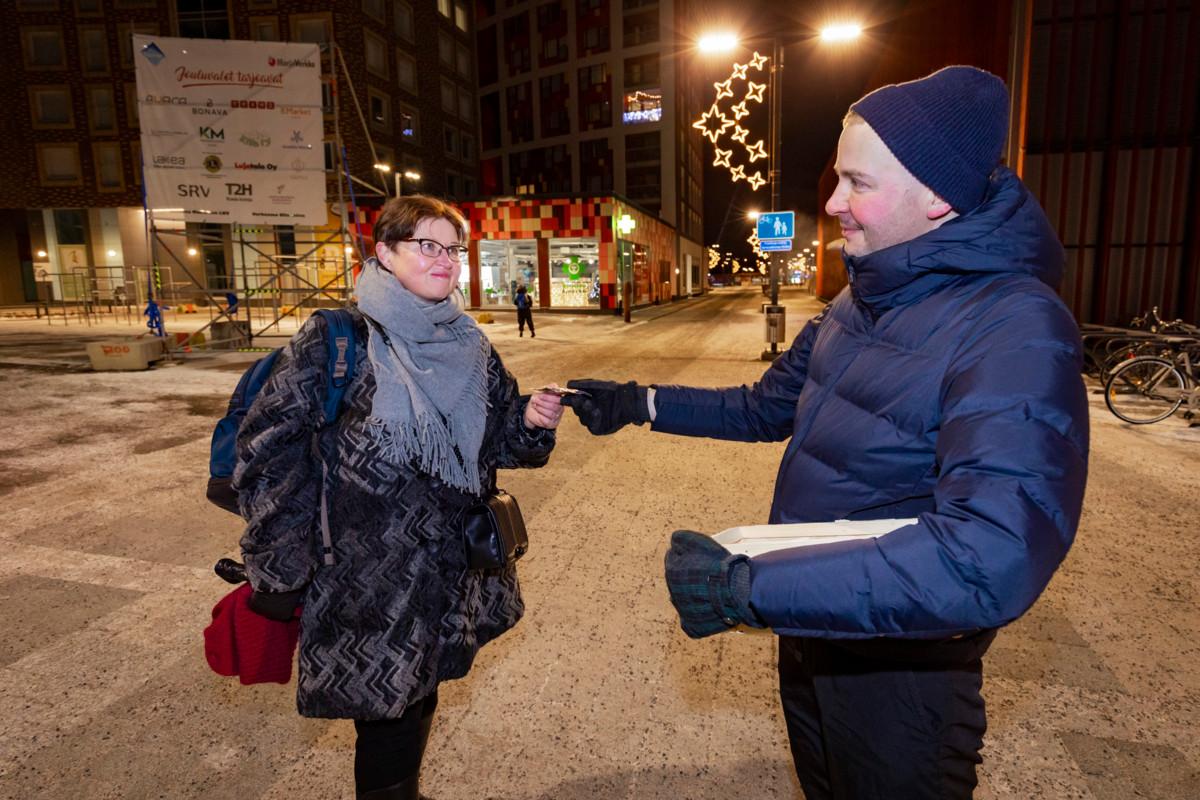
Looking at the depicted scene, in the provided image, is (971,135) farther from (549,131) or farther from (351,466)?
(549,131)

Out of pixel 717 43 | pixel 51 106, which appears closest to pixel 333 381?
pixel 717 43

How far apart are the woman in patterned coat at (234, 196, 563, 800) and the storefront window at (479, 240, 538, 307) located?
91.6 feet

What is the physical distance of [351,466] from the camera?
1.86m

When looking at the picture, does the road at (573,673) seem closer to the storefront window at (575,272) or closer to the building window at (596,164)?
the storefront window at (575,272)

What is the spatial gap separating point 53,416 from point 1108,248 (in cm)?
1669

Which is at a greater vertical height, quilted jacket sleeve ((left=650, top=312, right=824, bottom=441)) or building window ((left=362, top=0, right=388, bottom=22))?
building window ((left=362, top=0, right=388, bottom=22))

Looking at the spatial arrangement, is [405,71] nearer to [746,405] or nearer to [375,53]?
[375,53]

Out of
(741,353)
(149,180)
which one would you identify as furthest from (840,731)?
(149,180)

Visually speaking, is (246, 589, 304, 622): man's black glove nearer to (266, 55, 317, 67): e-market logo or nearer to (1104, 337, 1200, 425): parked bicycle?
(1104, 337, 1200, 425): parked bicycle

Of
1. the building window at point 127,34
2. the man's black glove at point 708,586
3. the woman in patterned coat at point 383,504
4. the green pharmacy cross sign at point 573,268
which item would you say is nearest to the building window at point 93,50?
the building window at point 127,34

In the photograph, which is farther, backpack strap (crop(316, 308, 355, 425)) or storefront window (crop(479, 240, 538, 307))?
storefront window (crop(479, 240, 538, 307))

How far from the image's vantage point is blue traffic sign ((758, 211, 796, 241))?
13.2 metres

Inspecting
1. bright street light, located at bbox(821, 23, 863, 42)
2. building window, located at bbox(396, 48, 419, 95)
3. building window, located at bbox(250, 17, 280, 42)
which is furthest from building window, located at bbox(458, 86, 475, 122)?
bright street light, located at bbox(821, 23, 863, 42)

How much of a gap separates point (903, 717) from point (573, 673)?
1.91 metres
